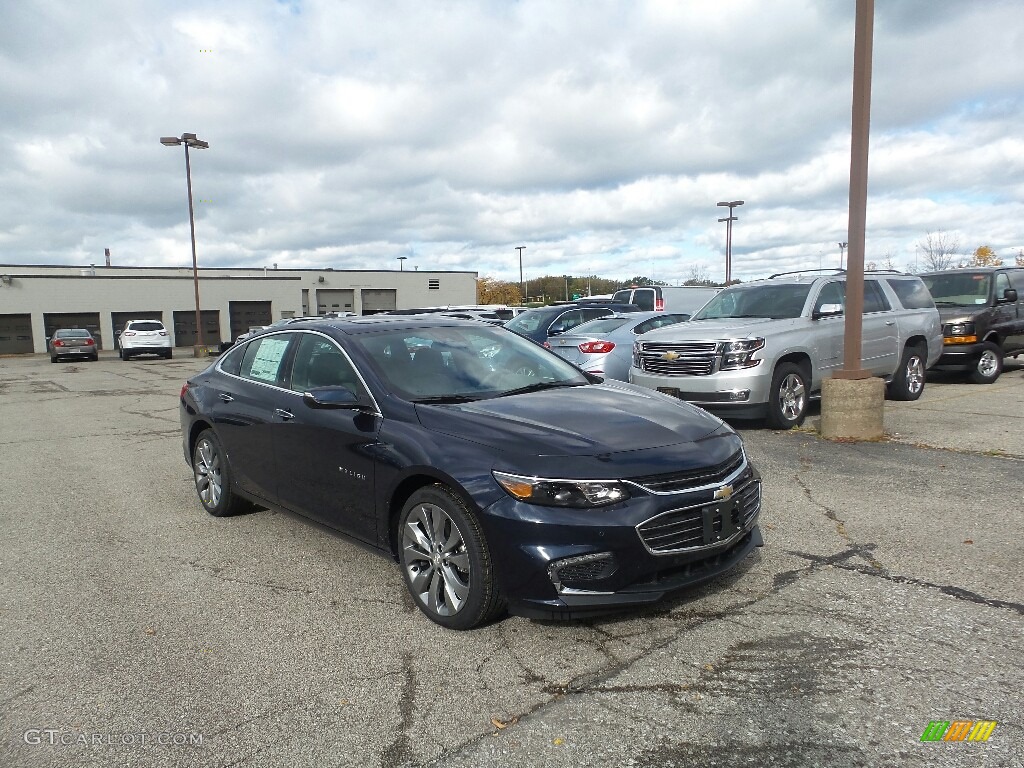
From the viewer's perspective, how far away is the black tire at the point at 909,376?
10984 mm

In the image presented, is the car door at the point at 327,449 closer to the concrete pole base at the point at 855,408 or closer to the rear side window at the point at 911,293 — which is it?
the concrete pole base at the point at 855,408

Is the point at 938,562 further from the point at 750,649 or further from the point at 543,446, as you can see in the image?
the point at 543,446

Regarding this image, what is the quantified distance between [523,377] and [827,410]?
491 cm

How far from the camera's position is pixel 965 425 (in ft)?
29.9

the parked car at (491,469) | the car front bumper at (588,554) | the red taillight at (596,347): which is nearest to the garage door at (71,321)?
the red taillight at (596,347)

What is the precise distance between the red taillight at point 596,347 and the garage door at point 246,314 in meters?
40.7

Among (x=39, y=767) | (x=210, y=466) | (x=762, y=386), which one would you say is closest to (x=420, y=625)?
(x=39, y=767)

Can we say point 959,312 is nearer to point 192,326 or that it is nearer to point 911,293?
point 911,293

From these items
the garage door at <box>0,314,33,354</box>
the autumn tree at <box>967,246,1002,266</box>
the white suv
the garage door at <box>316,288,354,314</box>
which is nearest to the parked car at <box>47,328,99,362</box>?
the white suv

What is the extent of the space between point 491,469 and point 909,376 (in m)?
9.58

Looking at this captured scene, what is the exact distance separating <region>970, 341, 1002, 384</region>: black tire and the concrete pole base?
20.5ft

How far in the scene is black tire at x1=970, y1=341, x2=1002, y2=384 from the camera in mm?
13164

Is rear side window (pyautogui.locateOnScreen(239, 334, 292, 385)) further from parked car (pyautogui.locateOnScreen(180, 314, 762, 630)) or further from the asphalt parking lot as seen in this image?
the asphalt parking lot

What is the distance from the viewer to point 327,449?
4520mm
